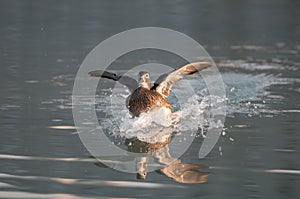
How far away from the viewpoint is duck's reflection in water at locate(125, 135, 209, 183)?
583cm

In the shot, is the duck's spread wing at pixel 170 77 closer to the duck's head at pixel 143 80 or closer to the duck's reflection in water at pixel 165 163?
the duck's head at pixel 143 80

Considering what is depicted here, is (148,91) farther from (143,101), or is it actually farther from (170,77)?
(170,77)

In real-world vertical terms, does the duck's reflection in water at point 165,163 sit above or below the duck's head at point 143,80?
below

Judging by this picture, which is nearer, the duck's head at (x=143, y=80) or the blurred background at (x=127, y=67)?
the blurred background at (x=127, y=67)

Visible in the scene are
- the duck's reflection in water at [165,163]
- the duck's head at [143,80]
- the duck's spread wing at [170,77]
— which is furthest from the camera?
the duck's spread wing at [170,77]

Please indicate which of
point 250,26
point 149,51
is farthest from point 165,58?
point 250,26

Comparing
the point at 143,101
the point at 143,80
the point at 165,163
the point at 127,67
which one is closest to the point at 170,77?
the point at 143,80

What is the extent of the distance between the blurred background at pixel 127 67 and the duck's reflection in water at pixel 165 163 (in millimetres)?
85

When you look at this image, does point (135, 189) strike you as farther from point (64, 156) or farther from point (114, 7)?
point (114, 7)

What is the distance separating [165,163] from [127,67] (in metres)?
4.83

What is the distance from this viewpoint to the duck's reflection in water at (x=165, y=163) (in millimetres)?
5828

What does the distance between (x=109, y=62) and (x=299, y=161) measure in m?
5.40

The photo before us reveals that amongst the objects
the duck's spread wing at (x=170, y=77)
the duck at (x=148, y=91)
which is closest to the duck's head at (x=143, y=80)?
the duck at (x=148, y=91)

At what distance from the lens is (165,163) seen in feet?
20.5
